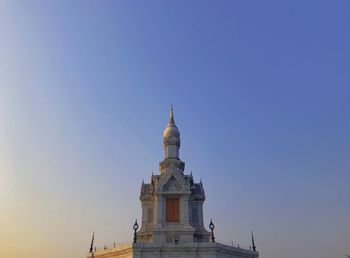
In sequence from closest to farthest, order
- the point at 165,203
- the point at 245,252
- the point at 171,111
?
the point at 245,252 → the point at 165,203 → the point at 171,111

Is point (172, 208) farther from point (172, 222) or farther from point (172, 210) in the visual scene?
point (172, 222)

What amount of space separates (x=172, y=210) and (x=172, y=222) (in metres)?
1.51

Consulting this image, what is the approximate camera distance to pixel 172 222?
1885 inches

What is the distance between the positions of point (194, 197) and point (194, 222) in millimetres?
3428

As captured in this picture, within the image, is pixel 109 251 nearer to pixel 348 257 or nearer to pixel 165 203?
pixel 165 203

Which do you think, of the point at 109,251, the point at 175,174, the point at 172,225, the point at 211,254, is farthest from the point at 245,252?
the point at 109,251

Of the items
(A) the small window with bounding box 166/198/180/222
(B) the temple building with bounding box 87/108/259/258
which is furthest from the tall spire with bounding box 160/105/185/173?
(A) the small window with bounding box 166/198/180/222

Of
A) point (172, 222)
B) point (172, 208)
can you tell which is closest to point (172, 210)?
point (172, 208)

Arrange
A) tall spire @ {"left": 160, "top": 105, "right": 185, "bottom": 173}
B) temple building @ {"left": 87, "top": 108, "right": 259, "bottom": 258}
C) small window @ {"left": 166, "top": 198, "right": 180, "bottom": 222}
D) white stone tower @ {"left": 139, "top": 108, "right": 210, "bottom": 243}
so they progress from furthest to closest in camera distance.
→ tall spire @ {"left": 160, "top": 105, "right": 185, "bottom": 173}, small window @ {"left": 166, "top": 198, "right": 180, "bottom": 222}, white stone tower @ {"left": 139, "top": 108, "right": 210, "bottom": 243}, temple building @ {"left": 87, "top": 108, "right": 259, "bottom": 258}

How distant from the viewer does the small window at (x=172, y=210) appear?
4809 centimetres

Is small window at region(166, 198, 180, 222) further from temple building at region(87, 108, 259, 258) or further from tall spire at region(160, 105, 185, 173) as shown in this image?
tall spire at region(160, 105, 185, 173)

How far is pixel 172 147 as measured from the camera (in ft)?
180

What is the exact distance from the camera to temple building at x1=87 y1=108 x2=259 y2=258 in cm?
4216

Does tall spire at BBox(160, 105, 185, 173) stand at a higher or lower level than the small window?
→ higher
